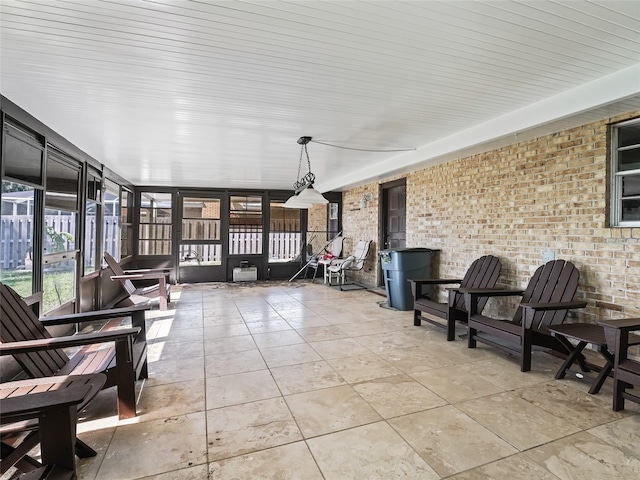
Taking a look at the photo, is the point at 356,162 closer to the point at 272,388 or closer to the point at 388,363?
the point at 388,363

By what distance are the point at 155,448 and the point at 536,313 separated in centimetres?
349

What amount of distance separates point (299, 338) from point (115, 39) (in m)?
3.23

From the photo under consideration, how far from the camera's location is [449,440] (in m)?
2.00

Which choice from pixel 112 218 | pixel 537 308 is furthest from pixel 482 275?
pixel 112 218

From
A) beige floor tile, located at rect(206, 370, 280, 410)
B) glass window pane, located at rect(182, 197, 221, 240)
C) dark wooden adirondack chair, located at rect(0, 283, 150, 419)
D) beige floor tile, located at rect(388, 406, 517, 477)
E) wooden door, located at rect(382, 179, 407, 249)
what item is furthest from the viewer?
glass window pane, located at rect(182, 197, 221, 240)

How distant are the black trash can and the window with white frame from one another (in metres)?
2.53

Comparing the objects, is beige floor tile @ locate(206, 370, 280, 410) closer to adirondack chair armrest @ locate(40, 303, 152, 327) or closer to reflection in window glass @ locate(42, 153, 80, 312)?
adirondack chair armrest @ locate(40, 303, 152, 327)

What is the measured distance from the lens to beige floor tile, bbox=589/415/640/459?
6.38 ft

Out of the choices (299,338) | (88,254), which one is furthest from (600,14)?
(88,254)

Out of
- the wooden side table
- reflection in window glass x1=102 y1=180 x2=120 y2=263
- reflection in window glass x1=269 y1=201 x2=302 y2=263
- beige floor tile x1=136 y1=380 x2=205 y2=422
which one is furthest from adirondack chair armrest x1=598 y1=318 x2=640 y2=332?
reflection in window glass x1=269 y1=201 x2=302 y2=263

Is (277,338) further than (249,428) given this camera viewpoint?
Yes

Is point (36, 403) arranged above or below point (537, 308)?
below

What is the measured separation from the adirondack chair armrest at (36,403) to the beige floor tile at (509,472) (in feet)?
6.18

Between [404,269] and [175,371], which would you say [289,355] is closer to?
[175,371]
